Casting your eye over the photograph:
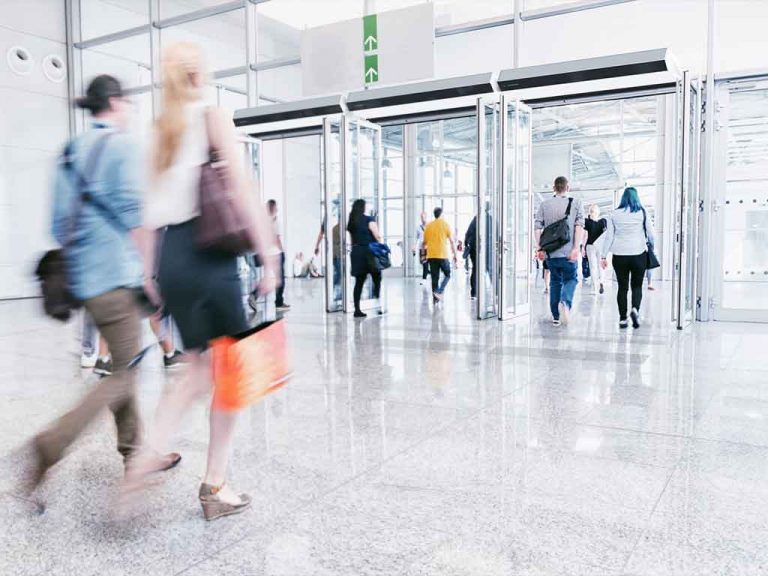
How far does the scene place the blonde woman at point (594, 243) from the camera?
11.4m

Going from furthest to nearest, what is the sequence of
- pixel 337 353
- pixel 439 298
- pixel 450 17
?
pixel 439 298
pixel 450 17
pixel 337 353

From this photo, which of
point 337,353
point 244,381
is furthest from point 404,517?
point 337,353

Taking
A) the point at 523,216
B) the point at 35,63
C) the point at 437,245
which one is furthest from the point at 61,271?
the point at 35,63

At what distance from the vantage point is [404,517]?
8.45ft

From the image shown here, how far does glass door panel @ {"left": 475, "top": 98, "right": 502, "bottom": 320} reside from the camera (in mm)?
8727

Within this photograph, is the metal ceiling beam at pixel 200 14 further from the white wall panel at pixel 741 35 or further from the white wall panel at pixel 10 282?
the white wall panel at pixel 741 35

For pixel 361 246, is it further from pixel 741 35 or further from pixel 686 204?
pixel 741 35

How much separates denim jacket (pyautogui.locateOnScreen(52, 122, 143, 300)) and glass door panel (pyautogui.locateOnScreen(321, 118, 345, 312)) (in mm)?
7128

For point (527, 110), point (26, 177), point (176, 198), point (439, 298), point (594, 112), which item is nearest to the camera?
point (176, 198)

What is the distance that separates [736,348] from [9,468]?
5984 mm

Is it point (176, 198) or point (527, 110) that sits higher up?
point (527, 110)

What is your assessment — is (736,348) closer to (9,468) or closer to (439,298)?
(439,298)

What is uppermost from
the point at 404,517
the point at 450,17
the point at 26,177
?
the point at 450,17

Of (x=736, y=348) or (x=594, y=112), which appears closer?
(x=736, y=348)
